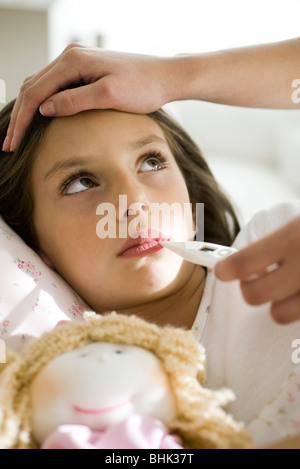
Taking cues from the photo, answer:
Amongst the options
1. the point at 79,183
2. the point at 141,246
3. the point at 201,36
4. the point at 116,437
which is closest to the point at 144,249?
the point at 141,246

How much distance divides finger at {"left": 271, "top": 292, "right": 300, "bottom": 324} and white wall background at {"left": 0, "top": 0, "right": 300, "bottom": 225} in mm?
1713

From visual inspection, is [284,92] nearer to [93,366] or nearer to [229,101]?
[229,101]

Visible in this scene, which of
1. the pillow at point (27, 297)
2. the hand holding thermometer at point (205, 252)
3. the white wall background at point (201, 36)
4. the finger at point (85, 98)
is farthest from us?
the white wall background at point (201, 36)

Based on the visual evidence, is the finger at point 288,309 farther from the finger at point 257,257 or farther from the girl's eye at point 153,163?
the girl's eye at point 153,163

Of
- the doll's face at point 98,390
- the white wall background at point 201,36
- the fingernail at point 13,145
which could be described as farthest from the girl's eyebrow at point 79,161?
the white wall background at point 201,36

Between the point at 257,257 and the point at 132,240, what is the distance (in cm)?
36

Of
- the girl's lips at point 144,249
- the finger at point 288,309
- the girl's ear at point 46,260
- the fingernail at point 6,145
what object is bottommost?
the girl's ear at point 46,260

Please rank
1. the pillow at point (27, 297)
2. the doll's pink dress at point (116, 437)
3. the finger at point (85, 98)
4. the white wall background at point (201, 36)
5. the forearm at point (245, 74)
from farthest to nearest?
1. the white wall background at point (201, 36)
2. the forearm at point (245, 74)
3. the finger at point (85, 98)
4. the pillow at point (27, 297)
5. the doll's pink dress at point (116, 437)

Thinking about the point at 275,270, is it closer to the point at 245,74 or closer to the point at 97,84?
the point at 97,84

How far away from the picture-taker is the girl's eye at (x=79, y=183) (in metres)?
0.96

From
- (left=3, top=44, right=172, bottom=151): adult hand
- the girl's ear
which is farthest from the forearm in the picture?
the girl's ear

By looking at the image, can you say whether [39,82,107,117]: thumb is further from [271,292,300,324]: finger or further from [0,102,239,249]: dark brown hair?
[271,292,300,324]: finger

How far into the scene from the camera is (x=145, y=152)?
0.97 meters
